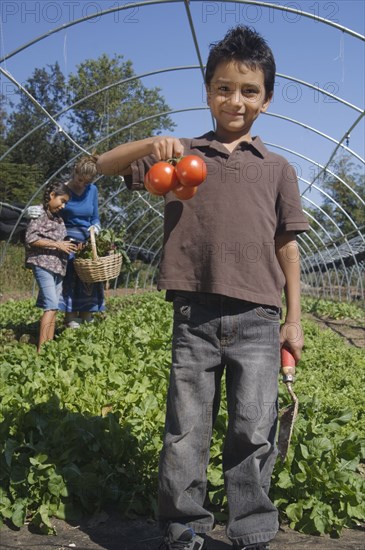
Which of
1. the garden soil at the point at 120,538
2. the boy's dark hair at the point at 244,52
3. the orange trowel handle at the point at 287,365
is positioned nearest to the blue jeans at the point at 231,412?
the orange trowel handle at the point at 287,365

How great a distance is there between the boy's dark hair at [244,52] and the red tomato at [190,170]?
1.40 ft

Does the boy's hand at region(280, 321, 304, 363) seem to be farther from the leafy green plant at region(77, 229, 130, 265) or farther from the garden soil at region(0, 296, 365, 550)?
the leafy green plant at region(77, 229, 130, 265)

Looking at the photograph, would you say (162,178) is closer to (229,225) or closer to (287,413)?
(229,225)

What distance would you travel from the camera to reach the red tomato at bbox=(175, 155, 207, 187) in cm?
216

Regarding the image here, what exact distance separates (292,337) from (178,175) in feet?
2.50

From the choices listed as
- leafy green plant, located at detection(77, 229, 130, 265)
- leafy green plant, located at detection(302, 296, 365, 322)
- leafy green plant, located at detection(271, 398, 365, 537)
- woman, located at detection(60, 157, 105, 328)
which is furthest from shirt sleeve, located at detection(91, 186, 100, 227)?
leafy green plant, located at detection(302, 296, 365, 322)

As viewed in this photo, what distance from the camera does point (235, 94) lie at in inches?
93.0

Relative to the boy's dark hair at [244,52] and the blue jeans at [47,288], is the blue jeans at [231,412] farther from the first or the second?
the blue jeans at [47,288]

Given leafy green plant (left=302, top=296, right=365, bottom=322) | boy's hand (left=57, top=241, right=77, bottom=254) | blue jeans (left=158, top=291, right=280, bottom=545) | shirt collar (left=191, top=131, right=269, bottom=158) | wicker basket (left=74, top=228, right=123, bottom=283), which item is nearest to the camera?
blue jeans (left=158, top=291, right=280, bottom=545)

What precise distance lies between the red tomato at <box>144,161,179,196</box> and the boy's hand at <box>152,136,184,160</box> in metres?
0.03

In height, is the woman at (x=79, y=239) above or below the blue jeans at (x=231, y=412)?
above

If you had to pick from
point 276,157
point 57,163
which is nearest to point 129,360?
point 276,157

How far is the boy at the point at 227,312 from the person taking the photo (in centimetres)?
235

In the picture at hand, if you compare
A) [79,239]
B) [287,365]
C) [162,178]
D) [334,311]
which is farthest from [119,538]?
[334,311]
